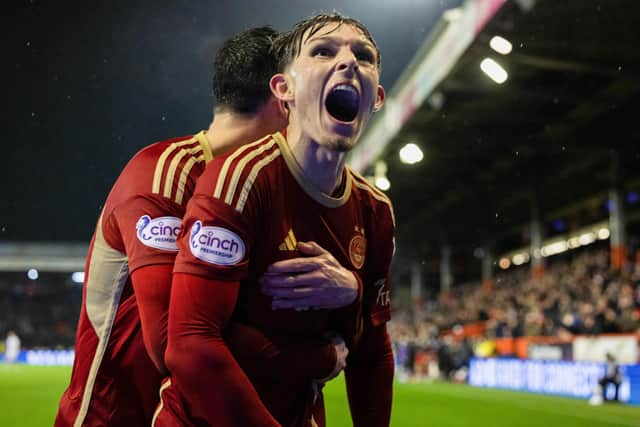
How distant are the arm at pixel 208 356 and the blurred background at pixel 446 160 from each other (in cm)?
190

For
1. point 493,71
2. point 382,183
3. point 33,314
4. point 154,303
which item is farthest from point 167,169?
point 33,314

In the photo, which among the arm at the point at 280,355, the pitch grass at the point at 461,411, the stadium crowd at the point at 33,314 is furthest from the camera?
the stadium crowd at the point at 33,314

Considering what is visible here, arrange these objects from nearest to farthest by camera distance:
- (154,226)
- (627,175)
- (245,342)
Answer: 1. (245,342)
2. (154,226)
3. (627,175)

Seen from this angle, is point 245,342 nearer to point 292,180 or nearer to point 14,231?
point 292,180

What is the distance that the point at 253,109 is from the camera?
2.73m

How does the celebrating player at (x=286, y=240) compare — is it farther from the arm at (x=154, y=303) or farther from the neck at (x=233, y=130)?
the neck at (x=233, y=130)

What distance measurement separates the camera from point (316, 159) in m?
2.23

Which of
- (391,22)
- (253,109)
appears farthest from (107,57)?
(253,109)

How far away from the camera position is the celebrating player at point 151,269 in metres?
2.17

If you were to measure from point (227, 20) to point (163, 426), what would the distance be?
324 cm

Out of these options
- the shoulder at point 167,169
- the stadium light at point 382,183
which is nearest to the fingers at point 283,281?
the shoulder at point 167,169

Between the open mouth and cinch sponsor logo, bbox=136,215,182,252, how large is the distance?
55 cm

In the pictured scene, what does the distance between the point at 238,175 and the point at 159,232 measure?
33 centimetres

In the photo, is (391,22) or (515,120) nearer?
(391,22)
